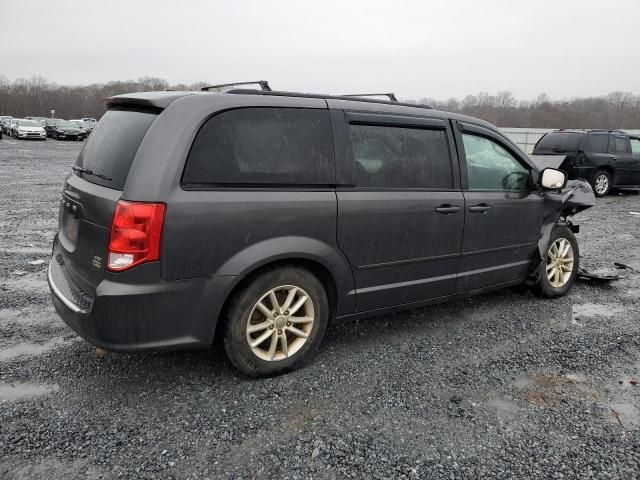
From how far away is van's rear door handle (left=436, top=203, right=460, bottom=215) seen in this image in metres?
3.78

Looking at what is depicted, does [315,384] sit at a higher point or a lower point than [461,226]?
lower

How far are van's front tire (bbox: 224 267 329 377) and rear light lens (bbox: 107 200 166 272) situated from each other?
24.5 inches

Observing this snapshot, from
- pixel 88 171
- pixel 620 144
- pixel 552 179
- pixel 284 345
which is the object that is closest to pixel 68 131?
pixel 620 144

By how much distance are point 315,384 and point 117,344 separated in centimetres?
123

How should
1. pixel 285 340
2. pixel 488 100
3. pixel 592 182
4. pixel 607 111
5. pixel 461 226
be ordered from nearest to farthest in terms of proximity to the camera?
1. pixel 285 340
2. pixel 461 226
3. pixel 592 182
4. pixel 607 111
5. pixel 488 100

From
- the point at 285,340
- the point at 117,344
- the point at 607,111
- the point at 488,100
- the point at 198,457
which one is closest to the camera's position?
the point at 198,457

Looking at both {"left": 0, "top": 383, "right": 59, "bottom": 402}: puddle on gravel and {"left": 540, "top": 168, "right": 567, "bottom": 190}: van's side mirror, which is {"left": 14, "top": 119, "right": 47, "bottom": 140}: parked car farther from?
{"left": 540, "top": 168, "right": 567, "bottom": 190}: van's side mirror

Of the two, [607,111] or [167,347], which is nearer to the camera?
[167,347]

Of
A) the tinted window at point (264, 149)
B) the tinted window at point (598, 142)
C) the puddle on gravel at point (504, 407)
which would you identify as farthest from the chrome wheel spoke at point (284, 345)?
the tinted window at point (598, 142)

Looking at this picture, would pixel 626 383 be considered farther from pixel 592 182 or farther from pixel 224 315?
pixel 592 182

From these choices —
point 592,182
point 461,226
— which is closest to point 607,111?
point 592,182

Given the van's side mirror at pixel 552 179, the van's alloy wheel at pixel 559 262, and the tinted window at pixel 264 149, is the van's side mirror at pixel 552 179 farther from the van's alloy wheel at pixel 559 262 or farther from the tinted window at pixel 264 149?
the tinted window at pixel 264 149

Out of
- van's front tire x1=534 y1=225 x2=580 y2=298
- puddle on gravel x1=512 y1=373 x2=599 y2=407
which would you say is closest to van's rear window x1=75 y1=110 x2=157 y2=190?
puddle on gravel x1=512 y1=373 x2=599 y2=407

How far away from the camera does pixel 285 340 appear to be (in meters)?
3.29
